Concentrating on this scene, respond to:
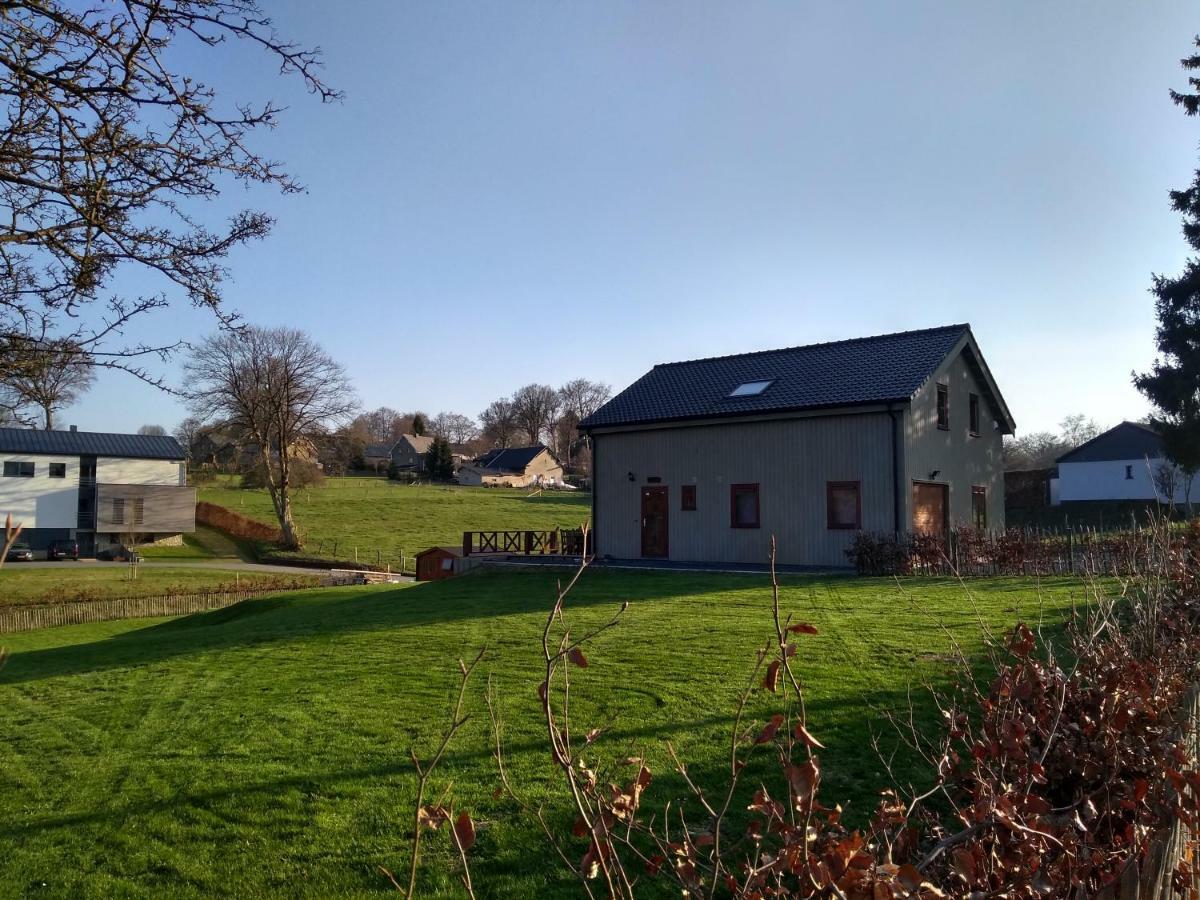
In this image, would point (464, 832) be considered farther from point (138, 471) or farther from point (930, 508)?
point (138, 471)

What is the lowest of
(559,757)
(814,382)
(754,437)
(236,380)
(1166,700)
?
(1166,700)

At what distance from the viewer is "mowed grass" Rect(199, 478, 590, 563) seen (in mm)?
48000

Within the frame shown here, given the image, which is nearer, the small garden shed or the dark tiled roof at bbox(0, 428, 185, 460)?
the small garden shed

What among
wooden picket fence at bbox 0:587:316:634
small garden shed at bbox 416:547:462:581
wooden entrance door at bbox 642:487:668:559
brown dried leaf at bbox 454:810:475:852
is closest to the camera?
brown dried leaf at bbox 454:810:475:852

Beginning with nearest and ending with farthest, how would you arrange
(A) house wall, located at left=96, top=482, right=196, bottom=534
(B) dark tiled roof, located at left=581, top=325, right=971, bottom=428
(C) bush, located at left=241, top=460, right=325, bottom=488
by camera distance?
(B) dark tiled roof, located at left=581, top=325, right=971, bottom=428 < (A) house wall, located at left=96, top=482, right=196, bottom=534 < (C) bush, located at left=241, top=460, right=325, bottom=488

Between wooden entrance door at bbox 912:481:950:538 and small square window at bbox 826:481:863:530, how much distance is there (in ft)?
4.36

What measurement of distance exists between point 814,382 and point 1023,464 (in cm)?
6308

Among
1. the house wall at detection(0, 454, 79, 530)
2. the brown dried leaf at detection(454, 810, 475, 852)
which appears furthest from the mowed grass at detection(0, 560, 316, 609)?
the brown dried leaf at detection(454, 810, 475, 852)

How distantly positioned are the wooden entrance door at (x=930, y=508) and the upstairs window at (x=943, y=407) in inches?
63.9

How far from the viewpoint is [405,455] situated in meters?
108

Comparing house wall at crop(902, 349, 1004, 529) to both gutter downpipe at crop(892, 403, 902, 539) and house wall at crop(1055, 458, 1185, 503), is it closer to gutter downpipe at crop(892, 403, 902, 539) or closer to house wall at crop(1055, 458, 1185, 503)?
gutter downpipe at crop(892, 403, 902, 539)

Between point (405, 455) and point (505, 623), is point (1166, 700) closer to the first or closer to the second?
point (505, 623)

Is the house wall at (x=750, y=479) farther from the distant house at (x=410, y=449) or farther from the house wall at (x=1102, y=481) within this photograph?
the distant house at (x=410, y=449)

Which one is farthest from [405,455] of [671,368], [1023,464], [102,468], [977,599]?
[977,599]
